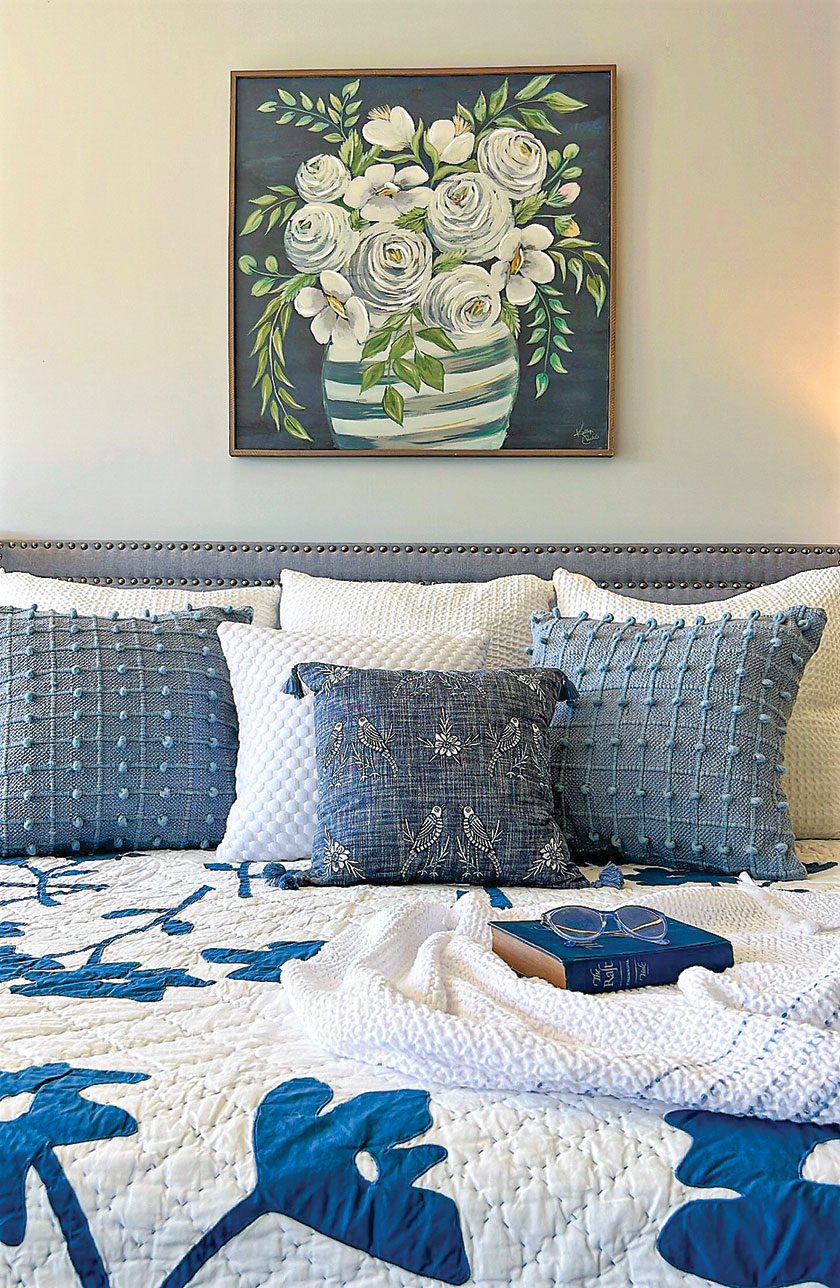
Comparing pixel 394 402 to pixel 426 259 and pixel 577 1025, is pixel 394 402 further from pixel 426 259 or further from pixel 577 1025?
pixel 577 1025

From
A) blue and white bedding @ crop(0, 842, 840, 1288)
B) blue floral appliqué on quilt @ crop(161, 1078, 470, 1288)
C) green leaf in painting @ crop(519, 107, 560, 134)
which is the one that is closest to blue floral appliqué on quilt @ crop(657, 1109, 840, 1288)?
blue and white bedding @ crop(0, 842, 840, 1288)

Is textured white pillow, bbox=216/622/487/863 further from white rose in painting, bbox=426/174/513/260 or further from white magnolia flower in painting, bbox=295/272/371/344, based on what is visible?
white rose in painting, bbox=426/174/513/260

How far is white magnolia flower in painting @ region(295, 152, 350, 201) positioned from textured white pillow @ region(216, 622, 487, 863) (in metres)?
1.17

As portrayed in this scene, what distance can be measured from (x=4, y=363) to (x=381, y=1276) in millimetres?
2340

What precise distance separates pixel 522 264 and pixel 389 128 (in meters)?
0.44

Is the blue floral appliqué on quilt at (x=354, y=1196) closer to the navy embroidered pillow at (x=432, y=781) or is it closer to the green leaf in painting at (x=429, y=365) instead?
the navy embroidered pillow at (x=432, y=781)

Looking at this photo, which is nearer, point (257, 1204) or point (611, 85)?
point (257, 1204)

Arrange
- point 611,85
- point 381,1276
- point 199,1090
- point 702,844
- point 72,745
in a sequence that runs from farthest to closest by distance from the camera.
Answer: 1. point 611,85
2. point 72,745
3. point 702,844
4. point 199,1090
5. point 381,1276

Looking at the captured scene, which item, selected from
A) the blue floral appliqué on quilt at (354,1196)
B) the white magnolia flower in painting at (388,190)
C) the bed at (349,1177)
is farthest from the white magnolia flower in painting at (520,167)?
the blue floral appliqué on quilt at (354,1196)

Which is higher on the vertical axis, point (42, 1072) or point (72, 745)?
point (72, 745)

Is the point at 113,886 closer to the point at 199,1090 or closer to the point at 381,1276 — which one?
the point at 199,1090

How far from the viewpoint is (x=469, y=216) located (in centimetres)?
248

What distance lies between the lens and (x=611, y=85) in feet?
8.09

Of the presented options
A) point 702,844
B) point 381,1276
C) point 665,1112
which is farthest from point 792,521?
point 381,1276
